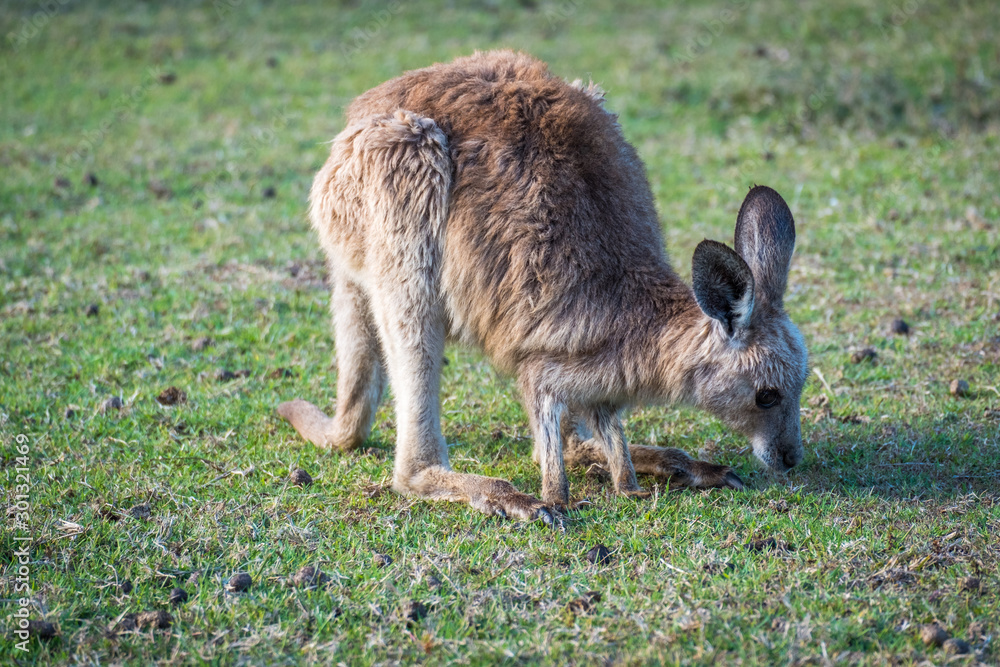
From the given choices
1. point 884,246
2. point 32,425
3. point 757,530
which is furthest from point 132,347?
point 884,246

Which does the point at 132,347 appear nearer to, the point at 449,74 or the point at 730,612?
the point at 449,74

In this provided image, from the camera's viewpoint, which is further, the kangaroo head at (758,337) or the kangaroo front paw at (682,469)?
the kangaroo front paw at (682,469)

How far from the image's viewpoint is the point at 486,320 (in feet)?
11.1

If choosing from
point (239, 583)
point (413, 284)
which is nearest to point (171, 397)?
point (413, 284)

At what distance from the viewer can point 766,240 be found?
3.14 meters

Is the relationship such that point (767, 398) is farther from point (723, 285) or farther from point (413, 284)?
point (413, 284)

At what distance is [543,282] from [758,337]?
72cm

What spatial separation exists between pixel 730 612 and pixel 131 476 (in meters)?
2.19

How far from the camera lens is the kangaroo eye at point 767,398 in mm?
3227

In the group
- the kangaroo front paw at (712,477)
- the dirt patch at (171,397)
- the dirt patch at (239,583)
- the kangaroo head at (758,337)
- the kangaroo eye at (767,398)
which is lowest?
the kangaroo front paw at (712,477)

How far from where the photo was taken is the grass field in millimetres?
2680

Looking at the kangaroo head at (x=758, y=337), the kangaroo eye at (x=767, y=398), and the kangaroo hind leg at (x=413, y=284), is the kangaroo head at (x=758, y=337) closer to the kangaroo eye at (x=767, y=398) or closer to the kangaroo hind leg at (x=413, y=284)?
the kangaroo eye at (x=767, y=398)

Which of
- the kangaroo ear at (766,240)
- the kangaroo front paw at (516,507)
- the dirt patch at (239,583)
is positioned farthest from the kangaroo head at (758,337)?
the dirt patch at (239,583)

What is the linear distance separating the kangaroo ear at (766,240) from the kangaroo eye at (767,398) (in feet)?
0.98
